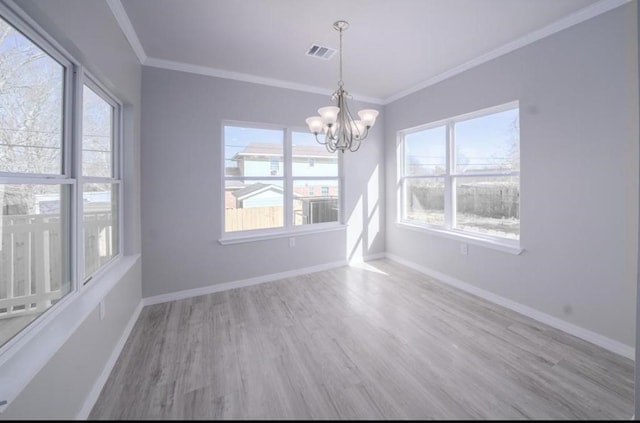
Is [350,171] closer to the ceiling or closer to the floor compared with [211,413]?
closer to the ceiling

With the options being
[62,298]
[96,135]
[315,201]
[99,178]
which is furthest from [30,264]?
[315,201]

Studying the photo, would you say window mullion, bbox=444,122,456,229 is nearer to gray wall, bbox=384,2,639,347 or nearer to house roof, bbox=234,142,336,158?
gray wall, bbox=384,2,639,347

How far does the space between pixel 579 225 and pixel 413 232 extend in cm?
202

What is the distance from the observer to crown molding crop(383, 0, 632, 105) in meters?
2.18

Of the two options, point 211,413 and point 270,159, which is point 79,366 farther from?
point 270,159

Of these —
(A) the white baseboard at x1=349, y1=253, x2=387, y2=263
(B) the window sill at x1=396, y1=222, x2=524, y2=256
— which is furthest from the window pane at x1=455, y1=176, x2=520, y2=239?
(A) the white baseboard at x1=349, y1=253, x2=387, y2=263

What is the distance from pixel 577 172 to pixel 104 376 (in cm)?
407

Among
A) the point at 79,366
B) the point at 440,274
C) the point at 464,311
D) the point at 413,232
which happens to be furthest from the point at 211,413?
the point at 413,232

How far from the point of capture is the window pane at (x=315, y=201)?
160 inches

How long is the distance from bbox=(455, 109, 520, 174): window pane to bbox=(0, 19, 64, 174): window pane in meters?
3.90

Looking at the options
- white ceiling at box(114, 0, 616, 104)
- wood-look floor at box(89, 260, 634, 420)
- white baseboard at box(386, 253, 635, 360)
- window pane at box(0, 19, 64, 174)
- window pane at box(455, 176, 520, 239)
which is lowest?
wood-look floor at box(89, 260, 634, 420)

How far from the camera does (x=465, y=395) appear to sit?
5.68 feet

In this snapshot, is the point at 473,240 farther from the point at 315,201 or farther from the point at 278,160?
the point at 278,160

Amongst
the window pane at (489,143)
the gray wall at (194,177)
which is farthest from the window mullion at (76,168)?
the window pane at (489,143)
